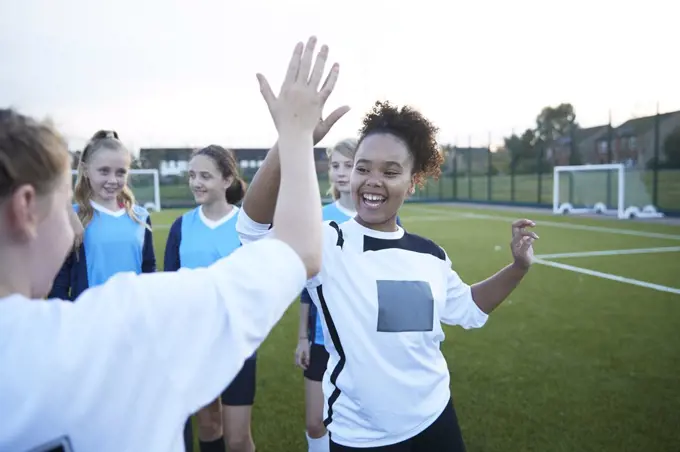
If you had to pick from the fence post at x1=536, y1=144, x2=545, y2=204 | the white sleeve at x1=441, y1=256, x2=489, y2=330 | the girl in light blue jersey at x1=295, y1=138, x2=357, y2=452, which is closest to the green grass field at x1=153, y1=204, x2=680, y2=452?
the girl in light blue jersey at x1=295, y1=138, x2=357, y2=452

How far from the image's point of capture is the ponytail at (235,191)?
430cm

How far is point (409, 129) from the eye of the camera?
97.5 inches

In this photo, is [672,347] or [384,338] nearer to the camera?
[384,338]

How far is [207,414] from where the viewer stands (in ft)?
12.0

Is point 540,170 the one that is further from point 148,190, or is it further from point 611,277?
point 148,190

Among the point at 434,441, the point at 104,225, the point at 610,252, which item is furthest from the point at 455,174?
the point at 434,441

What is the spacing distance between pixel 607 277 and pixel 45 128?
981 centimetres

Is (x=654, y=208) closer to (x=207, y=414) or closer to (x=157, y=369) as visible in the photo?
(x=207, y=414)

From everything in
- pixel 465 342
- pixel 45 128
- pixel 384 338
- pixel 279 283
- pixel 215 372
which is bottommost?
pixel 465 342

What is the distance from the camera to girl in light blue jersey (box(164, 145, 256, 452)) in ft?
11.1

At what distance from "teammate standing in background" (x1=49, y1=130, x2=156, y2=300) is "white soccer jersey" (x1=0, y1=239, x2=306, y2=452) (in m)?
2.72

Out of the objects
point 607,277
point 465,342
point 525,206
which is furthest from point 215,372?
point 525,206

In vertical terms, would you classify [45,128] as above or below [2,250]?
above

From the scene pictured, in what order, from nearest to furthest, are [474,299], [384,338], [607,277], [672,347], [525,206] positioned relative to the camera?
[384,338] < [474,299] < [672,347] < [607,277] < [525,206]
